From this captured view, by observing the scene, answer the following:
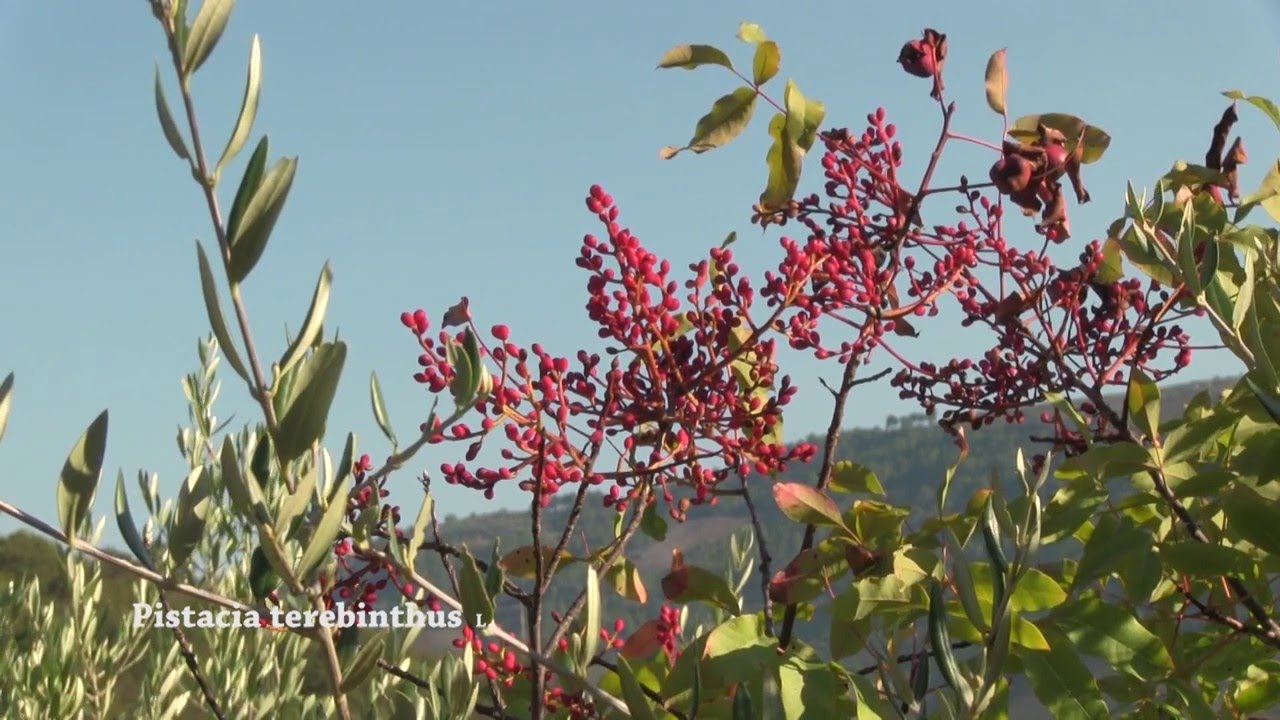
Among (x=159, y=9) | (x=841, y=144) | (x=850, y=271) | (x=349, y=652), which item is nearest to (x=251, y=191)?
(x=159, y=9)

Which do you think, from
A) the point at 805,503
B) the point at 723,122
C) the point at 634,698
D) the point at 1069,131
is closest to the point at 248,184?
the point at 634,698

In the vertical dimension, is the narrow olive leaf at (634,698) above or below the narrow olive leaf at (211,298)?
below

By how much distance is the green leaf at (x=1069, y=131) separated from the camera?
2590 mm

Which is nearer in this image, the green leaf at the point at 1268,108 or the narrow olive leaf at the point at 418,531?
the narrow olive leaf at the point at 418,531

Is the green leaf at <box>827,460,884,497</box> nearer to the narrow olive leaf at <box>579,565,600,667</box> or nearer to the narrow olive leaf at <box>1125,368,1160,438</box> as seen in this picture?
the narrow olive leaf at <box>1125,368,1160,438</box>

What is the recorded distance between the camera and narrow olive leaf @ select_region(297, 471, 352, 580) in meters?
1.16

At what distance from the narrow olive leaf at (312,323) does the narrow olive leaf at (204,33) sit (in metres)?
0.22

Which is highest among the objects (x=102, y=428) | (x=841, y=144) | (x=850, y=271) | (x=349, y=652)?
(x=841, y=144)

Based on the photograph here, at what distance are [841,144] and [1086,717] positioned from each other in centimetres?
140

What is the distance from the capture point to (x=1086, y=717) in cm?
177

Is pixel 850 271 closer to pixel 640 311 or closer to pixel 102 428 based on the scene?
pixel 640 311

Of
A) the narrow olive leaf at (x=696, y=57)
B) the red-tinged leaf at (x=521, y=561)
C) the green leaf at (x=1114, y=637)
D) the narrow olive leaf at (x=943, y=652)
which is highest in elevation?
the narrow olive leaf at (x=696, y=57)

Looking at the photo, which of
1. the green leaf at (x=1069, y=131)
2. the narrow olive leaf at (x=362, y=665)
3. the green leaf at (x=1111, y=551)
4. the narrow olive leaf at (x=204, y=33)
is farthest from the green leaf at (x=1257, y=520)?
the narrow olive leaf at (x=204, y=33)

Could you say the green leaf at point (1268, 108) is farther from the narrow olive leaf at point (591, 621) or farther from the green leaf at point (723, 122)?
the narrow olive leaf at point (591, 621)
